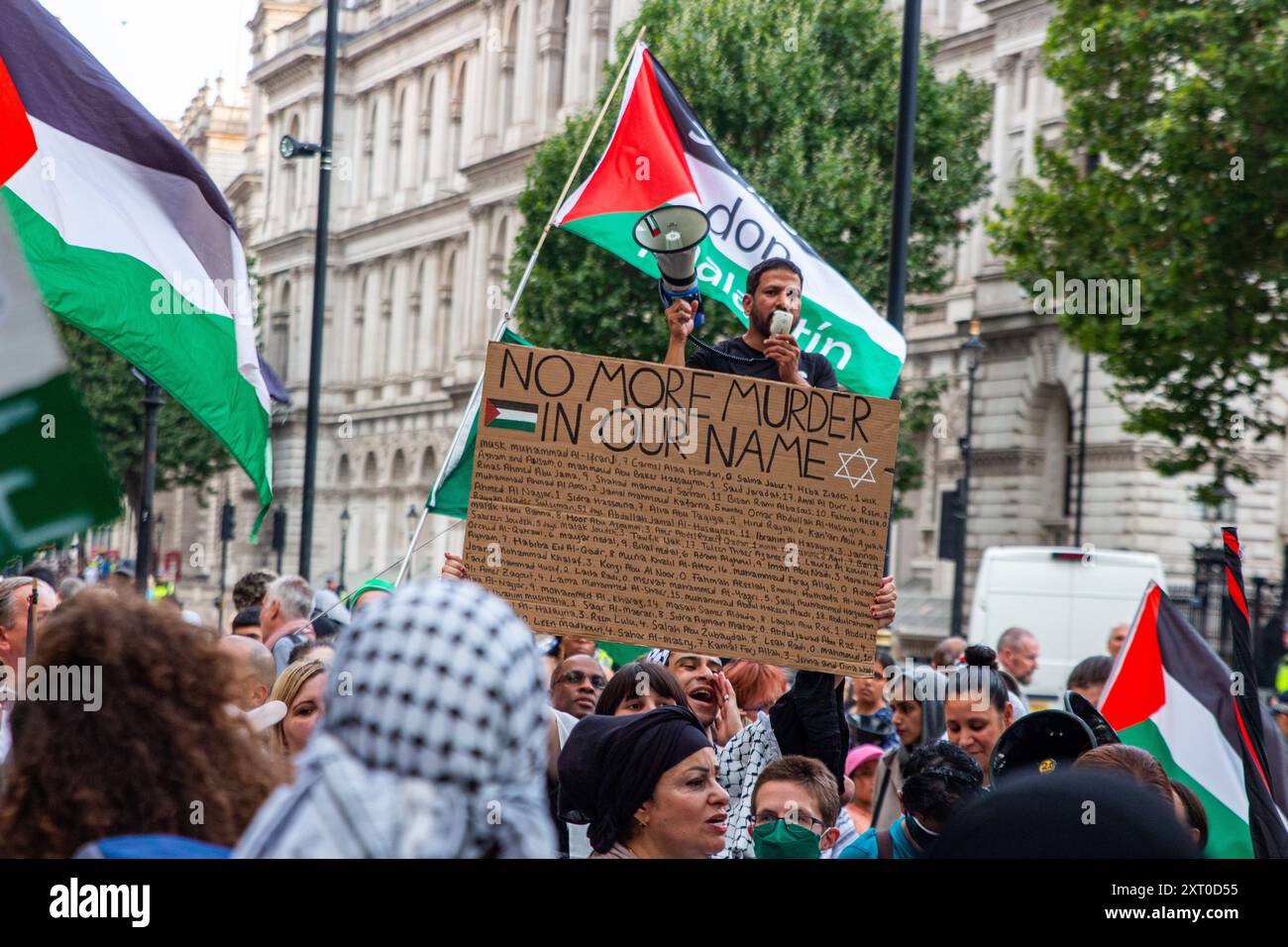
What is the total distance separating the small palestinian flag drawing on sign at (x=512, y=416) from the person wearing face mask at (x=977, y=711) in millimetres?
2070

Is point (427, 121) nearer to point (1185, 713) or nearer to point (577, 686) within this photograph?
point (577, 686)

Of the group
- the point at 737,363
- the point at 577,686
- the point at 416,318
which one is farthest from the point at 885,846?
the point at 416,318

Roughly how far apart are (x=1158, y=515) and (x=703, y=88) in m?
11.8

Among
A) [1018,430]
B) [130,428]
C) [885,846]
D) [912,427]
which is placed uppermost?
[1018,430]

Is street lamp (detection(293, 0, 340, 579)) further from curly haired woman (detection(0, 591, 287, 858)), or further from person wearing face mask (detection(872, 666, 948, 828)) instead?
curly haired woman (detection(0, 591, 287, 858))

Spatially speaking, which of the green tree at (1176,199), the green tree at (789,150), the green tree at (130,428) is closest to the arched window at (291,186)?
the green tree at (130,428)

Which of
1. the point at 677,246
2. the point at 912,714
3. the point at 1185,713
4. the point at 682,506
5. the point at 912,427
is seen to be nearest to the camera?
the point at 682,506

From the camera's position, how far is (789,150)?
3000cm

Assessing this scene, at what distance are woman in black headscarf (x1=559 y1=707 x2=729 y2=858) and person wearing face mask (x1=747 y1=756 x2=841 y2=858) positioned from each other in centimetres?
51

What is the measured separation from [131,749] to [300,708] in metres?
2.55

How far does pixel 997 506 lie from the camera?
37625mm

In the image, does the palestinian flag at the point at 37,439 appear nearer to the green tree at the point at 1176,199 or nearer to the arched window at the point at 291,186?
the green tree at the point at 1176,199

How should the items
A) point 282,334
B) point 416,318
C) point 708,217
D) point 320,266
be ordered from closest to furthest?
point 708,217 → point 320,266 → point 416,318 → point 282,334

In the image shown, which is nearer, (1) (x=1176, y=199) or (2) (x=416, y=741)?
(2) (x=416, y=741)
